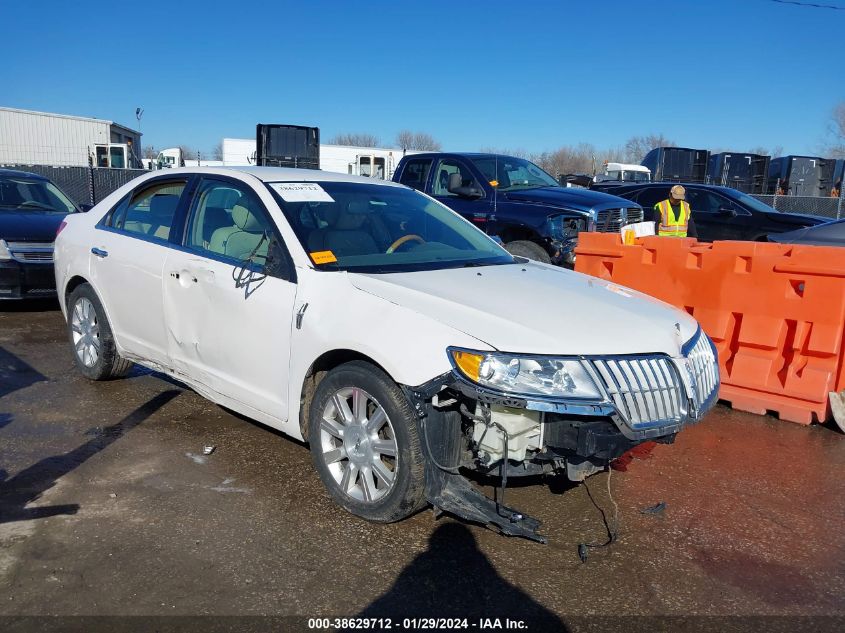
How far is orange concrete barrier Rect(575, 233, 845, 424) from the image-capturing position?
205 inches

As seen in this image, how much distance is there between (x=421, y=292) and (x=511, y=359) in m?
0.66

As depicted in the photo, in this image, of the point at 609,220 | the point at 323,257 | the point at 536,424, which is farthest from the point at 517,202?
the point at 536,424

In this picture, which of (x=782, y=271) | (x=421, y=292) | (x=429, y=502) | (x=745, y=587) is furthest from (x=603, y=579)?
(x=782, y=271)

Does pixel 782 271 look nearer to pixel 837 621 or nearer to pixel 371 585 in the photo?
pixel 837 621

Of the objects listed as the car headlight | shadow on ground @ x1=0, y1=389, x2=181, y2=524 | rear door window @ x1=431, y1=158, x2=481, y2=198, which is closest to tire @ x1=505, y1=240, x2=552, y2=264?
rear door window @ x1=431, y1=158, x2=481, y2=198

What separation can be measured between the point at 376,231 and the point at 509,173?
19.2ft

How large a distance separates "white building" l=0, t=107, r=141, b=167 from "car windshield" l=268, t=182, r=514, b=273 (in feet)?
116

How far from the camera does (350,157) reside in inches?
1191

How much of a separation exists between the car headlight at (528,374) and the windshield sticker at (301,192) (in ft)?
5.54

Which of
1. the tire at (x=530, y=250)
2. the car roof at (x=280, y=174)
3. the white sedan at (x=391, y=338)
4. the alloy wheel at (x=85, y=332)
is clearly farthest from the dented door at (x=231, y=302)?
the tire at (x=530, y=250)

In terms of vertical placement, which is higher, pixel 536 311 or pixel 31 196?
pixel 31 196

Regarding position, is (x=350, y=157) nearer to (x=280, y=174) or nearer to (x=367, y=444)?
(x=280, y=174)

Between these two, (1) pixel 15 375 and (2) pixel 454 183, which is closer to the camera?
(1) pixel 15 375

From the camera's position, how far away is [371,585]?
9.89ft
